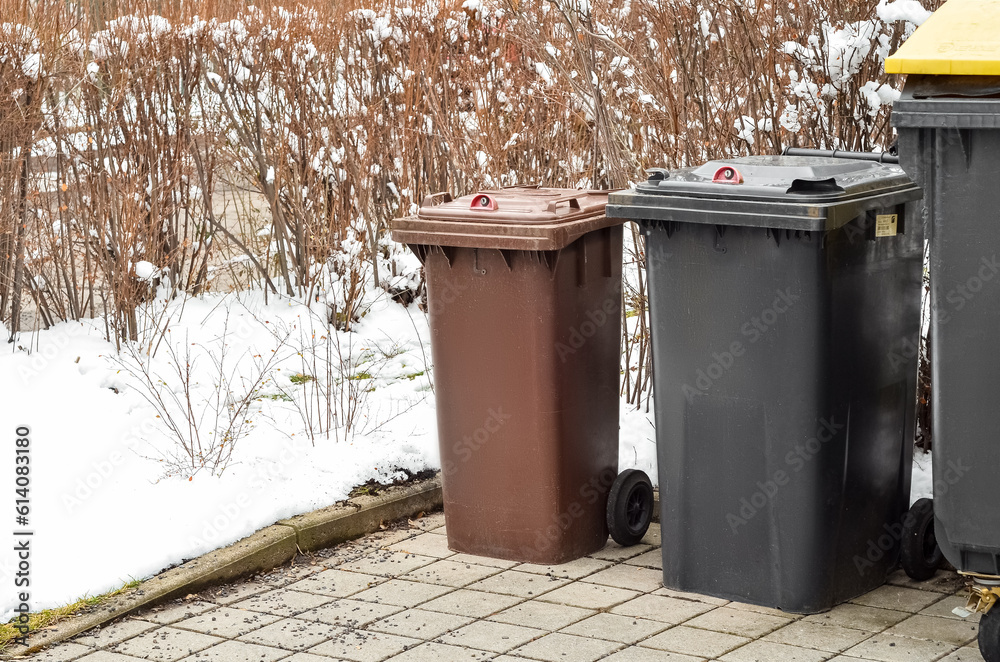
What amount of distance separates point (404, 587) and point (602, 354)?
118 centimetres

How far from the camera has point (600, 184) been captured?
770cm

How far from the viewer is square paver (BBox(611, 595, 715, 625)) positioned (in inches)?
173

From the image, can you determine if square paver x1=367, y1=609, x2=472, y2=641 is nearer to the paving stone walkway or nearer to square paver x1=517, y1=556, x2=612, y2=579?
the paving stone walkway

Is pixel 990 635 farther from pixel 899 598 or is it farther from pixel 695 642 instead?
pixel 695 642

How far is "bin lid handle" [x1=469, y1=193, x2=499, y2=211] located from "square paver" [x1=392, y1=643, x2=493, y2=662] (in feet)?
5.43

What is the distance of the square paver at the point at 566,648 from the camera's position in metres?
4.05

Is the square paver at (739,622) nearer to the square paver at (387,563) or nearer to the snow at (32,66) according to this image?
the square paver at (387,563)

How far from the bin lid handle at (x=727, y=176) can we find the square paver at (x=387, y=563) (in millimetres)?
1910

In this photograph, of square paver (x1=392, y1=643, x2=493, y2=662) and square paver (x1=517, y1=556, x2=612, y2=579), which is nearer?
square paver (x1=392, y1=643, x2=493, y2=662)

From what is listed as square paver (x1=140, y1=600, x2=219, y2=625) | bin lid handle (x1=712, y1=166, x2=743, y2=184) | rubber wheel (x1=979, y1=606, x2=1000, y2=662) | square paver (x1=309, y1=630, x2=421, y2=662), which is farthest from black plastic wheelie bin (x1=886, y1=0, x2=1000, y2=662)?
square paver (x1=140, y1=600, x2=219, y2=625)

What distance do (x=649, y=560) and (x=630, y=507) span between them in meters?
0.25

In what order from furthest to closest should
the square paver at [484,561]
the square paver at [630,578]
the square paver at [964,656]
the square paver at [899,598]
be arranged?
the square paver at [484,561] < the square paver at [630,578] < the square paver at [899,598] < the square paver at [964,656]

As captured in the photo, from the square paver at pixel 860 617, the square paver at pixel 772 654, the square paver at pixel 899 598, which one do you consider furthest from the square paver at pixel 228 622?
the square paver at pixel 899 598

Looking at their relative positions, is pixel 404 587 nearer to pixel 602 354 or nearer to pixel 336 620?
pixel 336 620
